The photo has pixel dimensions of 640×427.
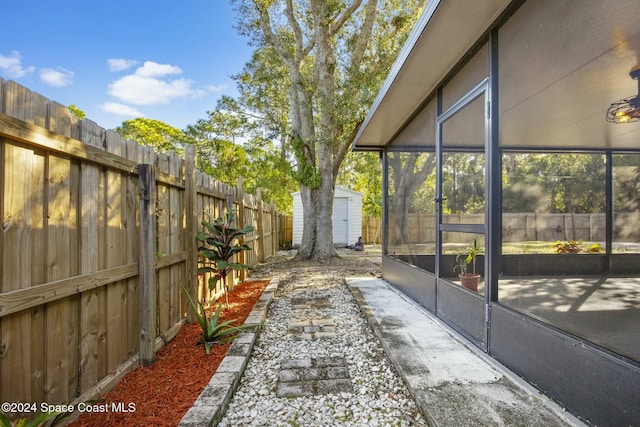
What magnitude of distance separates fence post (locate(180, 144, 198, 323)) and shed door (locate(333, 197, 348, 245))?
10.0m

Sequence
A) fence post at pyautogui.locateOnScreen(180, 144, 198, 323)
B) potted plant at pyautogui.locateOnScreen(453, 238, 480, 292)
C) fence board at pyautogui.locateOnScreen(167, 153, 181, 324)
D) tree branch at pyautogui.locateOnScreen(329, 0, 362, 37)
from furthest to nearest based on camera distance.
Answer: tree branch at pyautogui.locateOnScreen(329, 0, 362, 37), fence post at pyautogui.locateOnScreen(180, 144, 198, 323), fence board at pyautogui.locateOnScreen(167, 153, 181, 324), potted plant at pyautogui.locateOnScreen(453, 238, 480, 292)

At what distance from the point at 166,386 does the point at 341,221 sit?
37.2ft

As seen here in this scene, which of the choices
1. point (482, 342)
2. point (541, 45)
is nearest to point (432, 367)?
point (482, 342)

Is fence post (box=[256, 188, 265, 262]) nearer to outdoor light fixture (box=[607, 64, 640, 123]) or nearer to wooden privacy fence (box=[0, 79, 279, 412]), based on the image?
wooden privacy fence (box=[0, 79, 279, 412])

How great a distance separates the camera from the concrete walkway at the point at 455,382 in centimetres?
160

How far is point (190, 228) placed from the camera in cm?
326

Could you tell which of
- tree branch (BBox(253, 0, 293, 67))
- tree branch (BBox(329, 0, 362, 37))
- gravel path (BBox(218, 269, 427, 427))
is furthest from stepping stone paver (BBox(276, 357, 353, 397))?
tree branch (BBox(329, 0, 362, 37))

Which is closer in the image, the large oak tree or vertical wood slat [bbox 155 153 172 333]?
vertical wood slat [bbox 155 153 172 333]

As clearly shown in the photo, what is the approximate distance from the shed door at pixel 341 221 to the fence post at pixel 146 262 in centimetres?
1100

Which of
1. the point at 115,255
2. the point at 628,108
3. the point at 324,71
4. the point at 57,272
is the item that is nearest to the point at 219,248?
the point at 115,255

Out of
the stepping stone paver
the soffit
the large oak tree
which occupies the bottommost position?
the stepping stone paver

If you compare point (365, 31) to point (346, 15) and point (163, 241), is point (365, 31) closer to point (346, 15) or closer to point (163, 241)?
point (346, 15)

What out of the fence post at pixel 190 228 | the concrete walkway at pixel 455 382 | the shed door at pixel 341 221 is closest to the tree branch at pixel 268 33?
the shed door at pixel 341 221

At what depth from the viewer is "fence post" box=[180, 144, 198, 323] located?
320 centimetres
